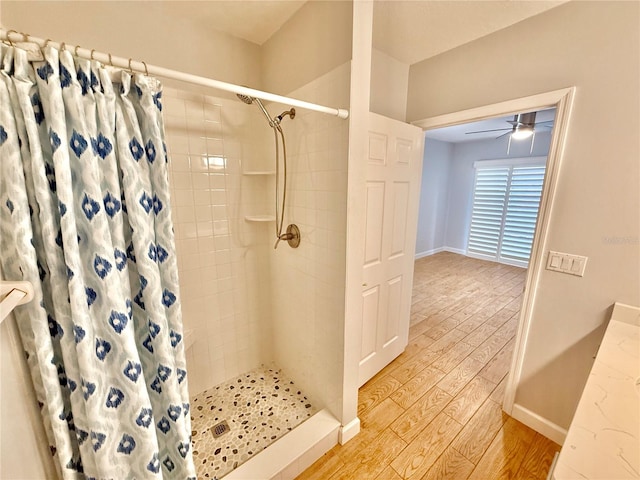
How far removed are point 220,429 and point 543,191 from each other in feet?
8.02

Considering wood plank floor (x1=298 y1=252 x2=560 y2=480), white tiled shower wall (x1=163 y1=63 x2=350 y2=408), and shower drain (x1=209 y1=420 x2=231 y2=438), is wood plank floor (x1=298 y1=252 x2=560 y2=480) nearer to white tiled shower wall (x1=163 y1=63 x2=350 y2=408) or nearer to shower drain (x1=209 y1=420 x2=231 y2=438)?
white tiled shower wall (x1=163 y1=63 x2=350 y2=408)

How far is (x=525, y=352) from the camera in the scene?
5.29ft

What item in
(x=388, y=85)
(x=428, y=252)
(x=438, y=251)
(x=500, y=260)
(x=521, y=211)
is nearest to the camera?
(x=388, y=85)

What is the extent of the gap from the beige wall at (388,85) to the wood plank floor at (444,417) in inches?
84.2

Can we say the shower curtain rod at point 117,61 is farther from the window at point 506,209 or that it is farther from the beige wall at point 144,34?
the window at point 506,209

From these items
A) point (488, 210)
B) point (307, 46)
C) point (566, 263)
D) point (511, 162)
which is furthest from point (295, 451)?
point (511, 162)

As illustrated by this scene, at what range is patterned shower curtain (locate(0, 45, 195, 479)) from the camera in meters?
0.62

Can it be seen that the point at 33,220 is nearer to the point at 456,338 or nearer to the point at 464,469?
the point at 464,469

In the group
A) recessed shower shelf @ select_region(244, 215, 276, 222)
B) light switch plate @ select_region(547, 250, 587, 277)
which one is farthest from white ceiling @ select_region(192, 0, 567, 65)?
light switch plate @ select_region(547, 250, 587, 277)

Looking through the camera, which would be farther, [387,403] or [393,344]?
[393,344]

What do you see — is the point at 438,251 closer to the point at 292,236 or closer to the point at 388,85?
the point at 388,85

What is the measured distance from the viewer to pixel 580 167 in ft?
4.35

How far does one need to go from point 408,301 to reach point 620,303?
1.25 metres

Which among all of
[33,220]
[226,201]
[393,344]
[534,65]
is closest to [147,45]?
[226,201]
